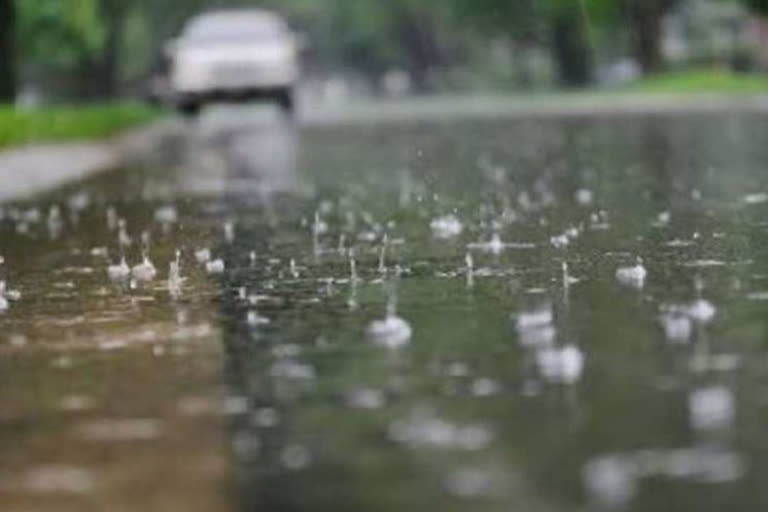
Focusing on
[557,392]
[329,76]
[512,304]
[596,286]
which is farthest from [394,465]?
[329,76]

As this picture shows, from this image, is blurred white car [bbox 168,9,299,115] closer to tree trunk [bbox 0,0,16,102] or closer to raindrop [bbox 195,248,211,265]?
tree trunk [bbox 0,0,16,102]

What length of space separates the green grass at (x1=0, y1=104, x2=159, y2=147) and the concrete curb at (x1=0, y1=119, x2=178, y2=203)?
154 millimetres

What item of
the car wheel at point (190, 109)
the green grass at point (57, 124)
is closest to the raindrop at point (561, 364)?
the green grass at point (57, 124)

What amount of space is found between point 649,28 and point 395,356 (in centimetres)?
5453

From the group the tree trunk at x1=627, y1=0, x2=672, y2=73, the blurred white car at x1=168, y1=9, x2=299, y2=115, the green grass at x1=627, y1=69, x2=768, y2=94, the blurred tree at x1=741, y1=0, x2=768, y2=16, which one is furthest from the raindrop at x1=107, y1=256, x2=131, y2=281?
the tree trunk at x1=627, y1=0, x2=672, y2=73

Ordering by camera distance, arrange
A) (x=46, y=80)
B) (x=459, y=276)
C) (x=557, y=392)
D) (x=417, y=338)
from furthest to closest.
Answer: (x=46, y=80) → (x=459, y=276) → (x=417, y=338) → (x=557, y=392)

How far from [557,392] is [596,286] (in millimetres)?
2892

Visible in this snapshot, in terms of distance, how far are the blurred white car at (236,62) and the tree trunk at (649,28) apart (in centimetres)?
2145

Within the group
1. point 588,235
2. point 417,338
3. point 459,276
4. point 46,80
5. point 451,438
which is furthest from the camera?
point 46,80

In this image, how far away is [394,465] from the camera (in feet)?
16.4

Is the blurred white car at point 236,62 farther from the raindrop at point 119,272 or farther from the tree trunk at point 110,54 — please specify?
the raindrop at point 119,272

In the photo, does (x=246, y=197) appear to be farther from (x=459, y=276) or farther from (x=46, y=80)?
(x=46, y=80)

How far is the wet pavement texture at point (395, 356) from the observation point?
4832 millimetres

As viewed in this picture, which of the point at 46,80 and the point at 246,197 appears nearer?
the point at 246,197
